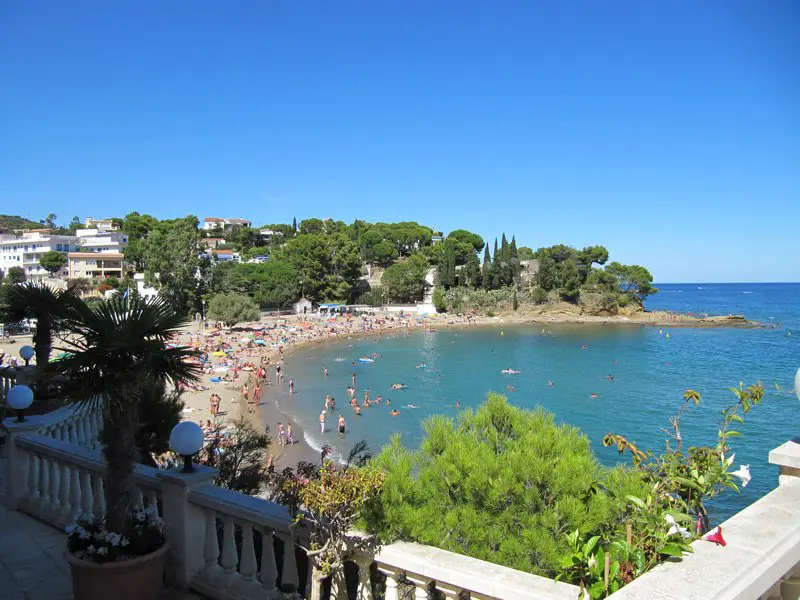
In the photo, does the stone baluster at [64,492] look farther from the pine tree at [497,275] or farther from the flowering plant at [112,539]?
the pine tree at [497,275]

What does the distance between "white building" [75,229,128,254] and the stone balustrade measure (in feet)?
238

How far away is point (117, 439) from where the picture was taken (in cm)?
310

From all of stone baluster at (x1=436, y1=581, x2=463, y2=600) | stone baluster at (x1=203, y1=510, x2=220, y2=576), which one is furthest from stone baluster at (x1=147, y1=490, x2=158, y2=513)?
stone baluster at (x1=436, y1=581, x2=463, y2=600)

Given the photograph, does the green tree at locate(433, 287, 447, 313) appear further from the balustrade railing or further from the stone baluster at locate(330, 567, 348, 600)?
the stone baluster at locate(330, 567, 348, 600)

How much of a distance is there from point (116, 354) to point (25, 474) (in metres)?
2.56

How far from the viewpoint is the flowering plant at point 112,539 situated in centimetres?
296

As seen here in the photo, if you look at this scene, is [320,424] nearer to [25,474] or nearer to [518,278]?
[25,474]

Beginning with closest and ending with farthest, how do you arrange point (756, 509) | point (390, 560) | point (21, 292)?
point (756, 509) < point (390, 560) < point (21, 292)

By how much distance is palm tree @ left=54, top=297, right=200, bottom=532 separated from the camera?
3.03 meters

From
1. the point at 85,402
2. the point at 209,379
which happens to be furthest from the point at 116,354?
the point at 209,379

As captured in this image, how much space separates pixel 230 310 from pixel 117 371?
143ft

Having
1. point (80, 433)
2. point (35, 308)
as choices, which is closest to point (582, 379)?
point (35, 308)

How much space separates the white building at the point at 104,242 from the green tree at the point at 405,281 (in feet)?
118

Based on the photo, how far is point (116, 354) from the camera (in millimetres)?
3109
